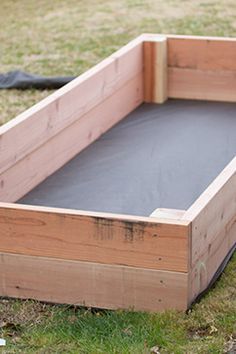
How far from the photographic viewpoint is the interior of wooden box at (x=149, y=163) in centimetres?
480

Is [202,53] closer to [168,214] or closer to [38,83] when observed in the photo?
[38,83]

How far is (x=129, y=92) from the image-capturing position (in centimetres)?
616

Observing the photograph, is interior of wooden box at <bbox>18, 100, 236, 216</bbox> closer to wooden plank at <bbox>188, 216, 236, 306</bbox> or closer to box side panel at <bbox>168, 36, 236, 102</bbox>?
box side panel at <bbox>168, 36, 236, 102</bbox>

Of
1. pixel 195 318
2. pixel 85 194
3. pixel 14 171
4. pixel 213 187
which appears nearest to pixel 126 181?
pixel 85 194

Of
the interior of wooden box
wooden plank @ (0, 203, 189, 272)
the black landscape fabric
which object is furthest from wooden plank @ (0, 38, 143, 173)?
the black landscape fabric

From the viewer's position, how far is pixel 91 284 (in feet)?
12.5

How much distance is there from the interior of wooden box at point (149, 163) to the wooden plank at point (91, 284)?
857mm

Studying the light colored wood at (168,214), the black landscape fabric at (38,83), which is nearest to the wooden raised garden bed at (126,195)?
the light colored wood at (168,214)

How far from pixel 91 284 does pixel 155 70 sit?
283 cm

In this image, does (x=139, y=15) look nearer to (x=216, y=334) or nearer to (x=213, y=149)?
(x=213, y=149)

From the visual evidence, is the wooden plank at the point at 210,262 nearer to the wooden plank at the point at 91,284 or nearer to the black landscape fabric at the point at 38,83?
the wooden plank at the point at 91,284

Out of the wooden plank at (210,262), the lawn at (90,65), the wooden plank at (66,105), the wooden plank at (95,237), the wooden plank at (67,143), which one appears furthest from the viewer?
the wooden plank at (67,143)

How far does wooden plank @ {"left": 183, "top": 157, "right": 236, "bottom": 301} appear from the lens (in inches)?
→ 147

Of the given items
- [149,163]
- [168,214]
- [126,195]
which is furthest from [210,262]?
[149,163]
